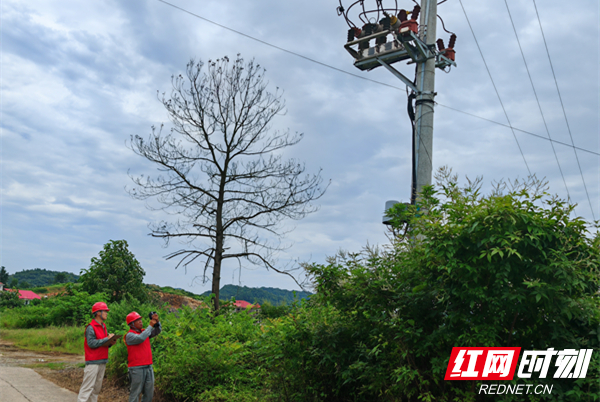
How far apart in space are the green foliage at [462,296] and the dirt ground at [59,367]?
4535 millimetres

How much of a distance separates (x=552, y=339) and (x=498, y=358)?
0.47 metres

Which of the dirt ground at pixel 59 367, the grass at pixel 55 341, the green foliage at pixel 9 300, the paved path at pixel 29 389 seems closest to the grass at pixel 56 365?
the dirt ground at pixel 59 367

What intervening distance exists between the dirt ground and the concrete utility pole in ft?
18.6

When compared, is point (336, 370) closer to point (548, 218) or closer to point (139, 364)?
point (548, 218)

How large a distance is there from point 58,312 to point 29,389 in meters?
13.1

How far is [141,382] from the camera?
662cm

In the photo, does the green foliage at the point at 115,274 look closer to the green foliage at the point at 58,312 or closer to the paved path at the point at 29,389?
the green foliage at the point at 58,312

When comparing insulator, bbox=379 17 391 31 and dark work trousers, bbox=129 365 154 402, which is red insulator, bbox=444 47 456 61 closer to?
insulator, bbox=379 17 391 31

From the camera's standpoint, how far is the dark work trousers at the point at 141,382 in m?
6.57

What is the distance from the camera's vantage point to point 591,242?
12.3 feet

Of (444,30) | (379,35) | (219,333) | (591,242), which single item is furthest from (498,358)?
(444,30)

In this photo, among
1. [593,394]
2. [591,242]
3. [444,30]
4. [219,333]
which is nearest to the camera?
[593,394]

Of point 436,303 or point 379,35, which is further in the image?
point 379,35

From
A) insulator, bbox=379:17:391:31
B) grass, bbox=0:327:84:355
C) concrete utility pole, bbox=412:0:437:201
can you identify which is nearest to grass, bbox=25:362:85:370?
grass, bbox=0:327:84:355
